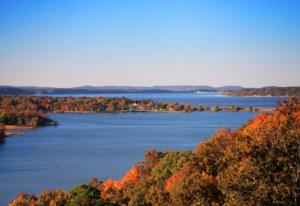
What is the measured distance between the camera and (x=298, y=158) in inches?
370

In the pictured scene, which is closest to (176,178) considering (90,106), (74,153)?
(74,153)

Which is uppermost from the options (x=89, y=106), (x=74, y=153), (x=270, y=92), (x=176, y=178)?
(x=270, y=92)

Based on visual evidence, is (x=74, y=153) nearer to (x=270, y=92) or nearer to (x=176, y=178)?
(x=176, y=178)

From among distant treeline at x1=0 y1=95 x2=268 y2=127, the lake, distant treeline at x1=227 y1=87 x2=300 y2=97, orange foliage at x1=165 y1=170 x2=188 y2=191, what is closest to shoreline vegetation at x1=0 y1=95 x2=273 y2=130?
distant treeline at x1=0 y1=95 x2=268 y2=127

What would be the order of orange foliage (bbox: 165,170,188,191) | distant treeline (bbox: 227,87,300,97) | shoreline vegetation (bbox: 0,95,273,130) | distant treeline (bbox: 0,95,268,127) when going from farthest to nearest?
distant treeline (bbox: 227,87,300,97) → distant treeline (bbox: 0,95,268,127) → shoreline vegetation (bbox: 0,95,273,130) → orange foliage (bbox: 165,170,188,191)

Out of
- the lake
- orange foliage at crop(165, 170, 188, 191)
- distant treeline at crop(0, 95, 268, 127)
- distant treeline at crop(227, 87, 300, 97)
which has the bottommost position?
the lake

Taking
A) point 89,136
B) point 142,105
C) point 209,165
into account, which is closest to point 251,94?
point 142,105

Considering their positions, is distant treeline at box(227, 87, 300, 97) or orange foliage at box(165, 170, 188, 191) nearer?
orange foliage at box(165, 170, 188, 191)

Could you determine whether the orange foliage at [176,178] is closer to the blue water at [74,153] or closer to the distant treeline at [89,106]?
the blue water at [74,153]

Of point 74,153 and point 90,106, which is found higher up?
point 90,106

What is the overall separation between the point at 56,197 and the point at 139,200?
212 centimetres

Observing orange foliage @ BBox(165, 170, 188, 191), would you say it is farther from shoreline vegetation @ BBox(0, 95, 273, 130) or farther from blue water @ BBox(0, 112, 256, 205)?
shoreline vegetation @ BBox(0, 95, 273, 130)

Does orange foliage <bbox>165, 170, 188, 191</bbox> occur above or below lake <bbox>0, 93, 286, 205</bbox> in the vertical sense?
above

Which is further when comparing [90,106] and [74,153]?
[90,106]
